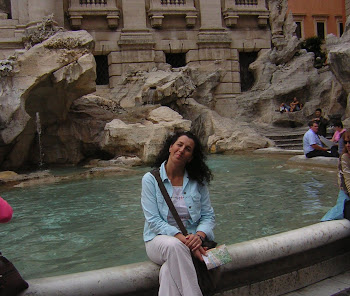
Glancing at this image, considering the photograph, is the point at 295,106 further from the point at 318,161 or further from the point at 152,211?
the point at 152,211

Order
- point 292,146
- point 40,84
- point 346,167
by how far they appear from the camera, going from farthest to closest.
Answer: point 292,146 → point 40,84 → point 346,167

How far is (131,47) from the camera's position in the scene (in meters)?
16.9

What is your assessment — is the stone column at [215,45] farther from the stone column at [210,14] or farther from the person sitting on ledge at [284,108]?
the person sitting on ledge at [284,108]

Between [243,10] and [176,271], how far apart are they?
58.6 feet

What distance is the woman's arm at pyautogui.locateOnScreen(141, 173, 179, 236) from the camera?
2.49 meters

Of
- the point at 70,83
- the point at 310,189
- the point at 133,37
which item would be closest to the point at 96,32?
the point at 133,37

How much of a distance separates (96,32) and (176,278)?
53.3ft

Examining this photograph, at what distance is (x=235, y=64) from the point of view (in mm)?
18484

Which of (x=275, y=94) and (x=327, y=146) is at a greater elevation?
(x=275, y=94)

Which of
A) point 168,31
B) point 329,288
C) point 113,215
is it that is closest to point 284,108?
point 168,31

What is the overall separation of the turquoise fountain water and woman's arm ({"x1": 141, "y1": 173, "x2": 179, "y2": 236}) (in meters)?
0.91

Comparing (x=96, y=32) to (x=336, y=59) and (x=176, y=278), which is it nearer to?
(x=336, y=59)

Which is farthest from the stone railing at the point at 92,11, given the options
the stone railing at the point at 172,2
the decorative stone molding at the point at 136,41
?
the stone railing at the point at 172,2

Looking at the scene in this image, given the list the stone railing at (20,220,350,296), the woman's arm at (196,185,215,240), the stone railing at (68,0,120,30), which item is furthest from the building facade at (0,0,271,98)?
the stone railing at (20,220,350,296)
